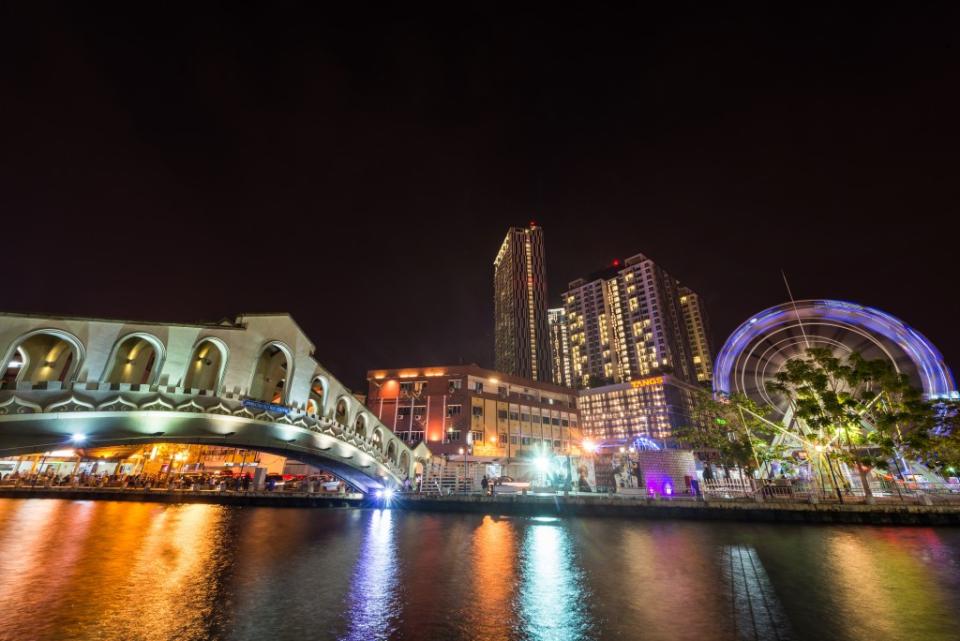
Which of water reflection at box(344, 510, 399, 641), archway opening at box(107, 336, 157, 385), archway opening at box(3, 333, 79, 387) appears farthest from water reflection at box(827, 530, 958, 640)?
archway opening at box(3, 333, 79, 387)

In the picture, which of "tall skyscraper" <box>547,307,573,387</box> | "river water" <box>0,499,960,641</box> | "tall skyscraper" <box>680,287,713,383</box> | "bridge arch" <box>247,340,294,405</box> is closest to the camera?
"river water" <box>0,499,960,641</box>

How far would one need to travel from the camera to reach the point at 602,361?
165m

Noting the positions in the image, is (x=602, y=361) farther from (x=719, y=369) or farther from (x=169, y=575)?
(x=169, y=575)

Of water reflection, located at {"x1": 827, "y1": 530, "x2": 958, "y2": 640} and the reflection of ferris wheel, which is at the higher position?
the reflection of ferris wheel

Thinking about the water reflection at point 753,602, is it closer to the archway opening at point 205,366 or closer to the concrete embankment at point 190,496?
the archway opening at point 205,366

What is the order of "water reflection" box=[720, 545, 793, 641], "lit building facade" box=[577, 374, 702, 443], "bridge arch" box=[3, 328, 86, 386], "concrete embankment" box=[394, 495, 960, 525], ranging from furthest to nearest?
"lit building facade" box=[577, 374, 702, 443] < "concrete embankment" box=[394, 495, 960, 525] < "bridge arch" box=[3, 328, 86, 386] < "water reflection" box=[720, 545, 793, 641]

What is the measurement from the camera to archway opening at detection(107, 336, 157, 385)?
1903cm

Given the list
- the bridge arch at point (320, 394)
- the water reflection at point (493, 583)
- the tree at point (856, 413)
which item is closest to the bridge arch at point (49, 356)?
the bridge arch at point (320, 394)

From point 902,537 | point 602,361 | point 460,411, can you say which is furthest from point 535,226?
point 902,537

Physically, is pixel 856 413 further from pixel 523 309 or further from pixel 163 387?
pixel 523 309

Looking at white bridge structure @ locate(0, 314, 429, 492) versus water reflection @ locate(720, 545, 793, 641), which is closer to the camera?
water reflection @ locate(720, 545, 793, 641)

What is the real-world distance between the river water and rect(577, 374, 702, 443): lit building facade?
11197 cm

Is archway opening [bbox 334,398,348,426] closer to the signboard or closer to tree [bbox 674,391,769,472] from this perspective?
the signboard

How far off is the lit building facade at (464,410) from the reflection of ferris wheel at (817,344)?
43645mm
